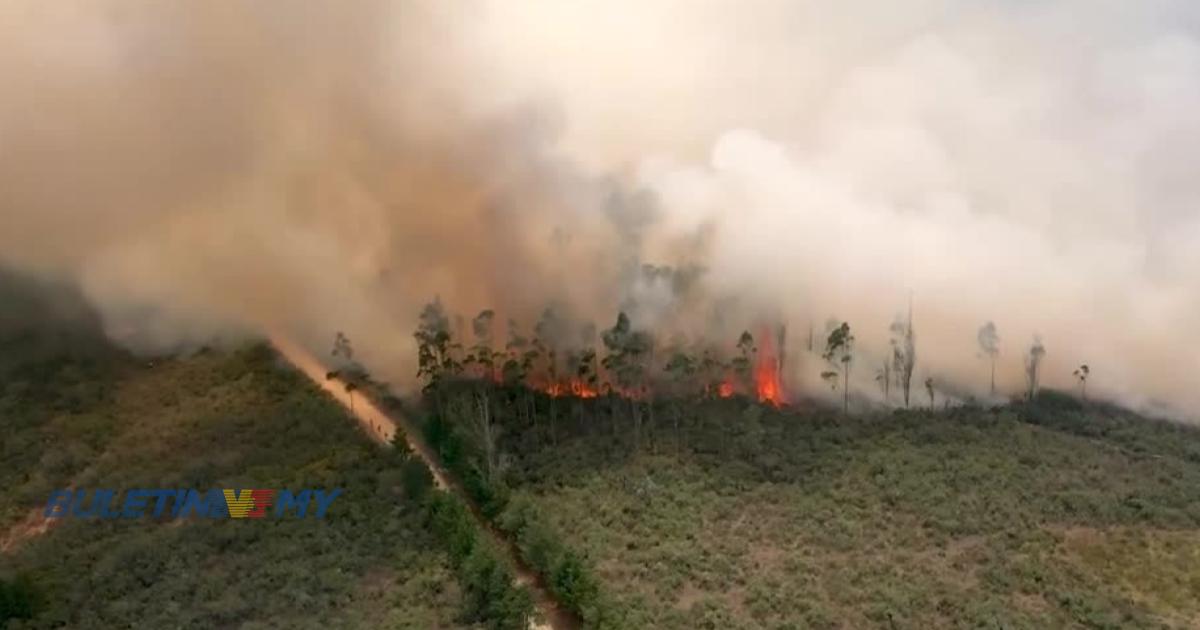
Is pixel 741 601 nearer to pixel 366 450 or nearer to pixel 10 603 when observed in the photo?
pixel 366 450

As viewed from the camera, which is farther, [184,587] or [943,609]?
[184,587]

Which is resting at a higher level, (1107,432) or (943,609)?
(1107,432)

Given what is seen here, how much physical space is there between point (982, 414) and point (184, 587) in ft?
182

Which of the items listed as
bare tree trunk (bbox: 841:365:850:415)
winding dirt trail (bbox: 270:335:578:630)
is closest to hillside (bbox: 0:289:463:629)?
winding dirt trail (bbox: 270:335:578:630)

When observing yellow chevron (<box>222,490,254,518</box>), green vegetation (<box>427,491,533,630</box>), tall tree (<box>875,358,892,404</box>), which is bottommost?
green vegetation (<box>427,491,533,630</box>)

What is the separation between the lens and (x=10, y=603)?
55.8m

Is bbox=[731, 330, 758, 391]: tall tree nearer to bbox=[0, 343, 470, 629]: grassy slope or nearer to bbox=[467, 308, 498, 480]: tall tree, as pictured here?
bbox=[467, 308, 498, 480]: tall tree

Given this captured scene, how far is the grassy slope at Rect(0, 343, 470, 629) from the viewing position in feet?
185

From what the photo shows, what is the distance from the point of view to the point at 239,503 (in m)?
65.7

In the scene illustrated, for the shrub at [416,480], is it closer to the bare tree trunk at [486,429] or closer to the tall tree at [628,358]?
the bare tree trunk at [486,429]

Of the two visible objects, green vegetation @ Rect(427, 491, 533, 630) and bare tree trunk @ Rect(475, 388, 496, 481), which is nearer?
green vegetation @ Rect(427, 491, 533, 630)

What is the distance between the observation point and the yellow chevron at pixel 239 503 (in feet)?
213

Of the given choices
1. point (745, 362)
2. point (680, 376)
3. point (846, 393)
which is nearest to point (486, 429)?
point (680, 376)

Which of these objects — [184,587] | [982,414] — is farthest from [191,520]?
[982,414]
